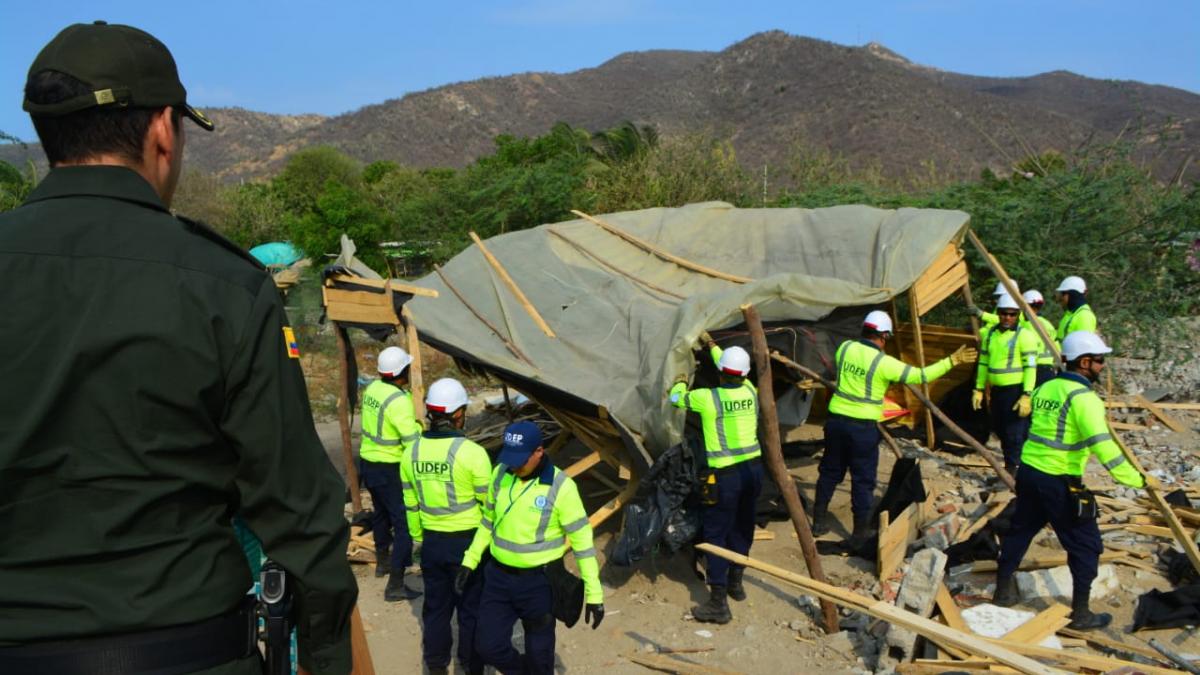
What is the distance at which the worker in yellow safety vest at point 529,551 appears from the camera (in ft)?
16.0

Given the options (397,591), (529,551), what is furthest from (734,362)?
(397,591)

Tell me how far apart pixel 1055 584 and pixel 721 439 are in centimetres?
270

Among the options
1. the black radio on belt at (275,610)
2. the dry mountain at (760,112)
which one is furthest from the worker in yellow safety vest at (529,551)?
the dry mountain at (760,112)

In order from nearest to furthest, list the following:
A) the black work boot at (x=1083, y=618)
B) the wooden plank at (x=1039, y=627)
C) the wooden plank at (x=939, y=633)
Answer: the wooden plank at (x=939, y=633)
the wooden plank at (x=1039, y=627)
the black work boot at (x=1083, y=618)

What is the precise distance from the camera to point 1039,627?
17.6ft

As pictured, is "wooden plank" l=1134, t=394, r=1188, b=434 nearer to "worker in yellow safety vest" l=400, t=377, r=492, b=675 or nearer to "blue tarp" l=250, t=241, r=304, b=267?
"worker in yellow safety vest" l=400, t=377, r=492, b=675

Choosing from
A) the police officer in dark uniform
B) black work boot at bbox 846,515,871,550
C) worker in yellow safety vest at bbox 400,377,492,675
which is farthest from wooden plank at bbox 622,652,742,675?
the police officer in dark uniform

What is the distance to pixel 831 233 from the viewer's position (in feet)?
30.8

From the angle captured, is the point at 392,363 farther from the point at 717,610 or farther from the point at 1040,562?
the point at 1040,562

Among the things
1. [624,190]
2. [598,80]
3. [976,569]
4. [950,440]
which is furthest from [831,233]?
[598,80]

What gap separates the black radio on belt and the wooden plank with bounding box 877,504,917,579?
611 centimetres

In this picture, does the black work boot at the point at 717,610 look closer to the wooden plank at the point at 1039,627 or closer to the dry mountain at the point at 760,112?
the wooden plank at the point at 1039,627

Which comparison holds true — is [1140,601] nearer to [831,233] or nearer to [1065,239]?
[831,233]

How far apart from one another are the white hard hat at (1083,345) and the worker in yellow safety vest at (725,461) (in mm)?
2268
